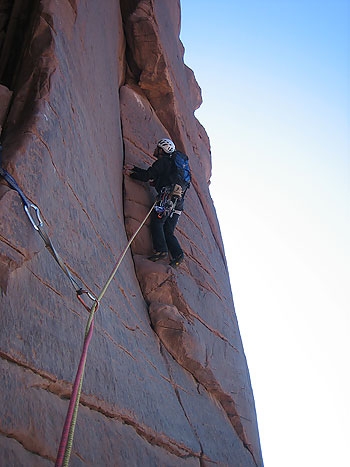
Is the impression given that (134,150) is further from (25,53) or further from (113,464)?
(113,464)

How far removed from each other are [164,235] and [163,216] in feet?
0.99

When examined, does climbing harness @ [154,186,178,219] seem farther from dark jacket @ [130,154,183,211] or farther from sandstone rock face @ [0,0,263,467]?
sandstone rock face @ [0,0,263,467]

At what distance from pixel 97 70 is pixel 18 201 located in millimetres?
3761

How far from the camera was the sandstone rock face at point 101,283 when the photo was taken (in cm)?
333

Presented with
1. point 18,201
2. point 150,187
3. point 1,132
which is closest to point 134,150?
point 150,187

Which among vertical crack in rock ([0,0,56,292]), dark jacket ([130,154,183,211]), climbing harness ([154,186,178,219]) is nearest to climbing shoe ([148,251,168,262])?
climbing harness ([154,186,178,219])

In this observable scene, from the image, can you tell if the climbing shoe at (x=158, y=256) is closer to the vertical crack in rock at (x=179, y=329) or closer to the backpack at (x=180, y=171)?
the vertical crack in rock at (x=179, y=329)

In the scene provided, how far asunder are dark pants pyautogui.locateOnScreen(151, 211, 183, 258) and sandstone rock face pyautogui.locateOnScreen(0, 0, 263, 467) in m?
0.16

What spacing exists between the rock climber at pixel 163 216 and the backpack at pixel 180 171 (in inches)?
2.8

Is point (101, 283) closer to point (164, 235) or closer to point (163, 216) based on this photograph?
point (164, 235)

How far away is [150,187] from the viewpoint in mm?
7949

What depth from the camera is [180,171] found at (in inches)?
302

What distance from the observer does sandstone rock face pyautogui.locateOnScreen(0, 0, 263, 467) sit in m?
3.33

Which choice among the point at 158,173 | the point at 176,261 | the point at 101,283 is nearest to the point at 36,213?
the point at 101,283
